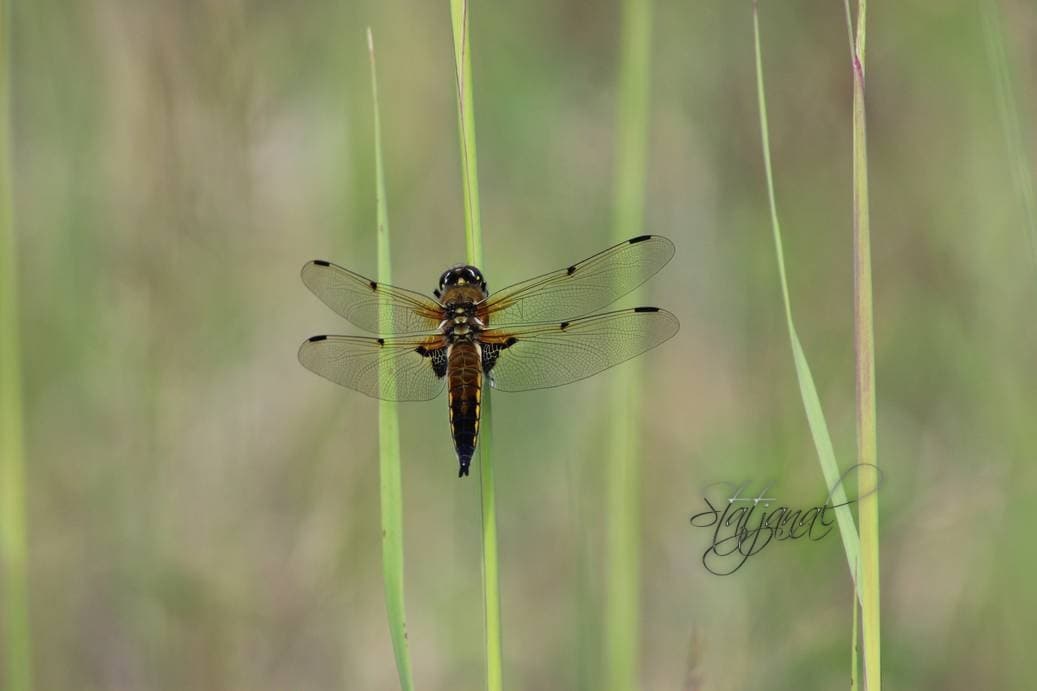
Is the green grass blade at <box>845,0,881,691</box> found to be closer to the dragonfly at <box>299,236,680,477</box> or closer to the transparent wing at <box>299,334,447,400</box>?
the dragonfly at <box>299,236,680,477</box>

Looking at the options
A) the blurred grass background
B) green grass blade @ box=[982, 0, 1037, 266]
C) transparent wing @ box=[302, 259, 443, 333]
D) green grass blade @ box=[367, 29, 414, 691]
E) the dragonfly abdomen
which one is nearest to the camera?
green grass blade @ box=[367, 29, 414, 691]

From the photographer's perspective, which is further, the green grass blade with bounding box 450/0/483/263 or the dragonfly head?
the dragonfly head

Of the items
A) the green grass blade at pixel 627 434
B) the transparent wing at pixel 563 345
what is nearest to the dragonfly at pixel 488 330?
the transparent wing at pixel 563 345

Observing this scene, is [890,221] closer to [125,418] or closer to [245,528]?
[245,528]

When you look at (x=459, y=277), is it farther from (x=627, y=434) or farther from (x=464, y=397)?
(x=627, y=434)

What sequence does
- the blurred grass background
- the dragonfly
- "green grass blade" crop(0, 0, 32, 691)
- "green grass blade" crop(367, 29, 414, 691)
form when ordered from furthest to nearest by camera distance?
the blurred grass background < the dragonfly < "green grass blade" crop(0, 0, 32, 691) < "green grass blade" crop(367, 29, 414, 691)

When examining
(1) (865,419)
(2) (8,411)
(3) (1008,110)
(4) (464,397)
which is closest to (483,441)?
(4) (464,397)

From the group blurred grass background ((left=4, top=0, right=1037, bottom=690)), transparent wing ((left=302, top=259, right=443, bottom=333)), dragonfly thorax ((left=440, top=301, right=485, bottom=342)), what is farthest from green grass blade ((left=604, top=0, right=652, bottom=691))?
blurred grass background ((left=4, top=0, right=1037, bottom=690))
